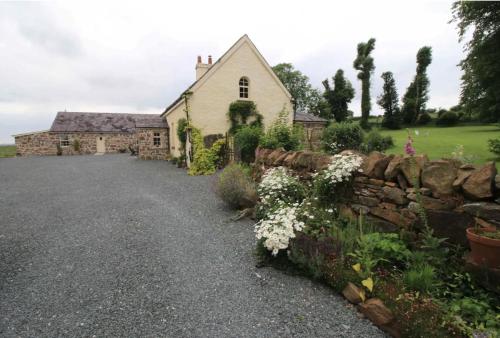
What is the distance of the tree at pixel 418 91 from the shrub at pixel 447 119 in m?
3.35

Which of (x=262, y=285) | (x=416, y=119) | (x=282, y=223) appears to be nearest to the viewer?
(x=262, y=285)

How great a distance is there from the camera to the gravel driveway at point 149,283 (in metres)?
2.95

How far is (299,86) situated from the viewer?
4303 centimetres

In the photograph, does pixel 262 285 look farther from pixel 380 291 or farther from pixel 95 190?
pixel 95 190

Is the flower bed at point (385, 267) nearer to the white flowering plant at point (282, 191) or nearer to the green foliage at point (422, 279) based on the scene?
the green foliage at point (422, 279)

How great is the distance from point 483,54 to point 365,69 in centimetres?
2746

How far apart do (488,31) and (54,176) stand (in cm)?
2400

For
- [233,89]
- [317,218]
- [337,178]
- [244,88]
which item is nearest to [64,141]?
[233,89]

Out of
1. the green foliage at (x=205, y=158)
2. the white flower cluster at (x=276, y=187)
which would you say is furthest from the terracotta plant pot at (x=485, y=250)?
the green foliage at (x=205, y=158)

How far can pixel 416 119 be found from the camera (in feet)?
128

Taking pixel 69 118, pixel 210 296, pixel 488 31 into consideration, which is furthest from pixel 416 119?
pixel 69 118

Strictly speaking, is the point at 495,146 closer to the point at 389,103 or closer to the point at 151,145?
the point at 151,145

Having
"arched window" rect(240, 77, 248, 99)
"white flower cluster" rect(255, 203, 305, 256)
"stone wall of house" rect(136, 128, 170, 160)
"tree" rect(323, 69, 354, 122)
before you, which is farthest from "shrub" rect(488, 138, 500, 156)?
"tree" rect(323, 69, 354, 122)

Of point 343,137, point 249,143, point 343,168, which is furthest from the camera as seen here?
point 343,137
